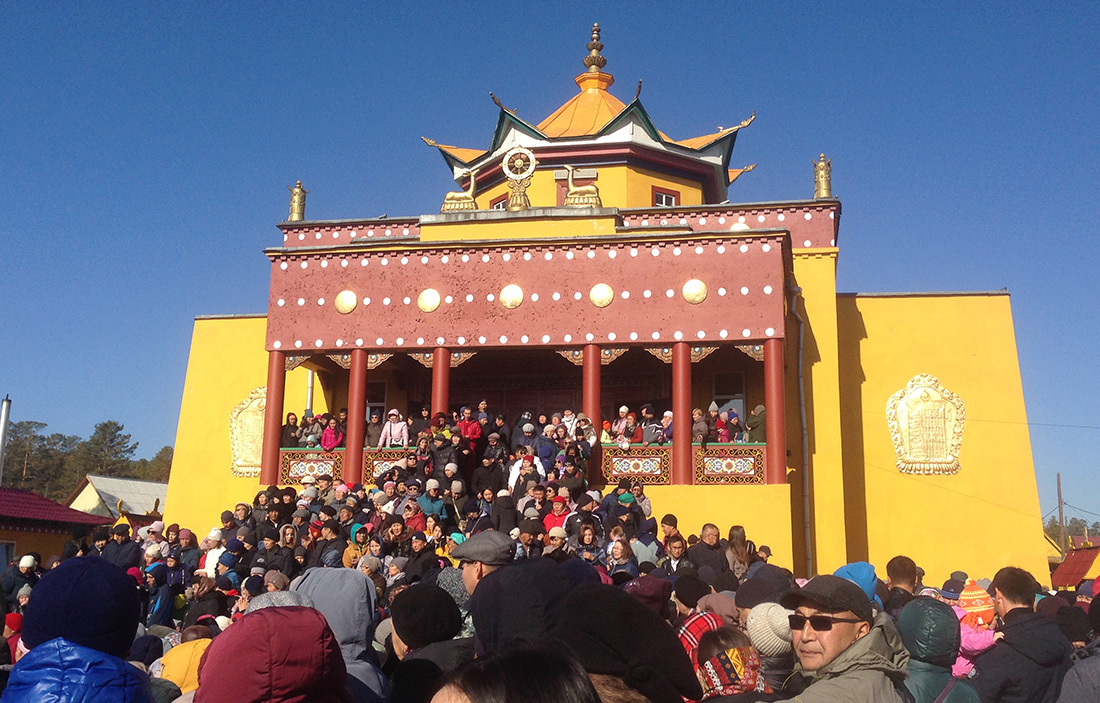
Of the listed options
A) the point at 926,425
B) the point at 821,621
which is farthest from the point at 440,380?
the point at 821,621

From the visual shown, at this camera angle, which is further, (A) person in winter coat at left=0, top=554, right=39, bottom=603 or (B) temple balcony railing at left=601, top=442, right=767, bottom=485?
(B) temple balcony railing at left=601, top=442, right=767, bottom=485

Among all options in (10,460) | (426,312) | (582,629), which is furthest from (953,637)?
(10,460)

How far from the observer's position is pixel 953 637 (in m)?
5.18

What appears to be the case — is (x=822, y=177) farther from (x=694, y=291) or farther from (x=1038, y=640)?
(x=1038, y=640)

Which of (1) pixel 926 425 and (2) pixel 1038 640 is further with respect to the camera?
(1) pixel 926 425

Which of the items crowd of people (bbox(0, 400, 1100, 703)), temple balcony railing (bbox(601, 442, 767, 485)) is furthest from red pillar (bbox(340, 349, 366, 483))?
crowd of people (bbox(0, 400, 1100, 703))

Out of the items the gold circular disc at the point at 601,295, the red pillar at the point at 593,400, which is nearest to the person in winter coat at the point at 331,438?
the red pillar at the point at 593,400

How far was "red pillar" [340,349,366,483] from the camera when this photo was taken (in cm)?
1972

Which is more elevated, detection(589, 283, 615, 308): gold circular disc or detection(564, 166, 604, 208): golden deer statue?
detection(564, 166, 604, 208): golden deer statue

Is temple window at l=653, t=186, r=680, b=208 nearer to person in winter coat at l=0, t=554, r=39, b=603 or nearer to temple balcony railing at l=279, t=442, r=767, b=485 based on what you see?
temple balcony railing at l=279, t=442, r=767, b=485

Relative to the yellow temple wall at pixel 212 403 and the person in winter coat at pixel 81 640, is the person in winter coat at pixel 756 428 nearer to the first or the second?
the yellow temple wall at pixel 212 403

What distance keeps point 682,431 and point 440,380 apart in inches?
186

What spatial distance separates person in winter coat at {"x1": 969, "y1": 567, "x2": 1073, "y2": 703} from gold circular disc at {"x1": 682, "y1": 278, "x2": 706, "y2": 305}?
13.5m

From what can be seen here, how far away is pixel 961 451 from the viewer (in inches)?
863
